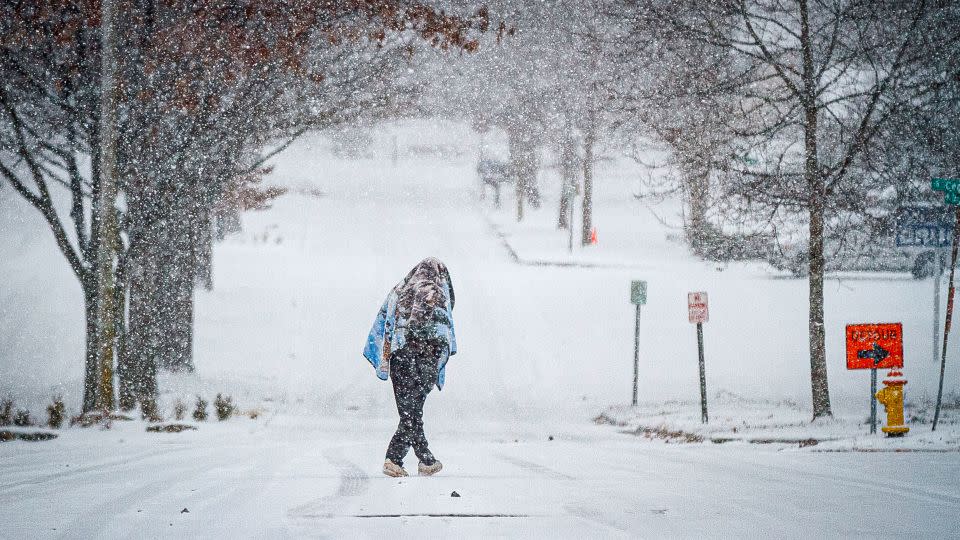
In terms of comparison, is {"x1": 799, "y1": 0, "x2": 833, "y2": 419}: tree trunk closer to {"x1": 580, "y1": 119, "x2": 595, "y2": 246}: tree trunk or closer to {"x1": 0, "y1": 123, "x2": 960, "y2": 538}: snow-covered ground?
{"x1": 0, "y1": 123, "x2": 960, "y2": 538}: snow-covered ground

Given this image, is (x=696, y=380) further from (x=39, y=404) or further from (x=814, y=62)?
(x=39, y=404)

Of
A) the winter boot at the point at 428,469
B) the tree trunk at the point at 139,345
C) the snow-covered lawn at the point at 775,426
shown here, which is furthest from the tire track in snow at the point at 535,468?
the tree trunk at the point at 139,345

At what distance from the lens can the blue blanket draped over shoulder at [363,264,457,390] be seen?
6152mm

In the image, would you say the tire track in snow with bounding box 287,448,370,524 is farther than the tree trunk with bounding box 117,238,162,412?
No

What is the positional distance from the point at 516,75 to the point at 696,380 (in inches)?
736

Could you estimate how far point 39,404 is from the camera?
1307 cm

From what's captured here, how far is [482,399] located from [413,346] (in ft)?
24.6

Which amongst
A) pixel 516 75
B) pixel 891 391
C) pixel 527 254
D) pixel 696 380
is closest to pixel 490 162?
pixel 516 75

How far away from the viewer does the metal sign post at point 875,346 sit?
903 cm

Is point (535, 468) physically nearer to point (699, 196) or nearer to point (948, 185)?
point (699, 196)

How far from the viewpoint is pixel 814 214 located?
1041cm

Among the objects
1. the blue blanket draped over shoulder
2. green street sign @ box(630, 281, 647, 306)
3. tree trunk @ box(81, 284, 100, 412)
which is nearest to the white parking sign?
green street sign @ box(630, 281, 647, 306)

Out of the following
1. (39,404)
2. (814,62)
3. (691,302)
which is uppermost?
(814,62)

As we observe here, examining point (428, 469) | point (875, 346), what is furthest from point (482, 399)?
point (428, 469)
